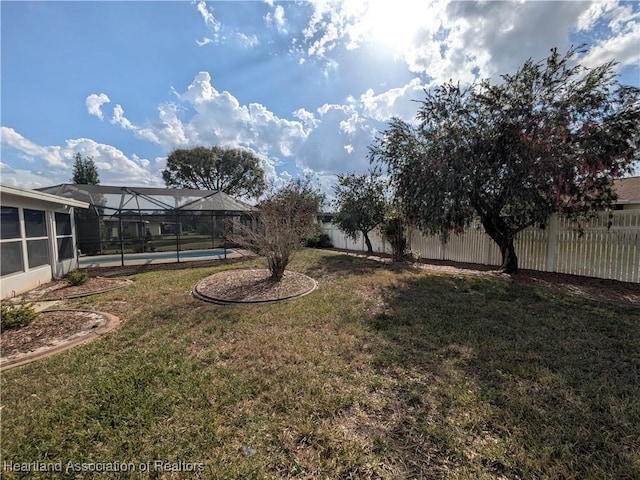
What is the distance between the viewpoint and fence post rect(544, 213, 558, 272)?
24.2 ft

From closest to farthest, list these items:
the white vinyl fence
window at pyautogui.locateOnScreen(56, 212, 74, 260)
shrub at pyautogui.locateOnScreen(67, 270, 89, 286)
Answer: the white vinyl fence
shrub at pyautogui.locateOnScreen(67, 270, 89, 286)
window at pyautogui.locateOnScreen(56, 212, 74, 260)

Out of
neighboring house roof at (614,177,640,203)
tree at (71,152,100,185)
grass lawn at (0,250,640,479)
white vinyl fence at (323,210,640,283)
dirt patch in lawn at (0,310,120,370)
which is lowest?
grass lawn at (0,250,640,479)

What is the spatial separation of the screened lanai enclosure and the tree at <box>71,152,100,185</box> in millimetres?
16044

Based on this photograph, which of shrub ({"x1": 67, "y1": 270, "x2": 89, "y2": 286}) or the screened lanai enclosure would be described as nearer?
shrub ({"x1": 67, "y1": 270, "x2": 89, "y2": 286})

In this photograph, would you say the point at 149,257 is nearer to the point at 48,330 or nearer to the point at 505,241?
the point at 48,330

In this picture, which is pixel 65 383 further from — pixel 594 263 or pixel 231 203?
pixel 231 203

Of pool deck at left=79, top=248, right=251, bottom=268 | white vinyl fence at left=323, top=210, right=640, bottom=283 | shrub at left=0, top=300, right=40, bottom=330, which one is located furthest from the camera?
pool deck at left=79, top=248, right=251, bottom=268

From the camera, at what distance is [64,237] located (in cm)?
882

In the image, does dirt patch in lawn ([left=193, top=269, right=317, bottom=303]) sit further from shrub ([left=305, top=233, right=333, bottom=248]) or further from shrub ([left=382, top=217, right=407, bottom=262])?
shrub ([left=305, top=233, right=333, bottom=248])

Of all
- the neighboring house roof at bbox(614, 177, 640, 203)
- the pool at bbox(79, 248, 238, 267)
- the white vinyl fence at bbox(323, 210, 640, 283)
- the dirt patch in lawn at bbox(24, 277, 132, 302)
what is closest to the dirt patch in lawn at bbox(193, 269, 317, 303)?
the dirt patch in lawn at bbox(24, 277, 132, 302)

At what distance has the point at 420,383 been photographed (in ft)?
8.79

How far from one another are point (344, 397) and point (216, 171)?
2695 cm

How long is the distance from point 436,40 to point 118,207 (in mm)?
12953

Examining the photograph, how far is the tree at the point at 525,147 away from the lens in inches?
238
